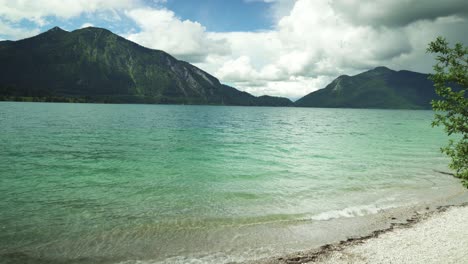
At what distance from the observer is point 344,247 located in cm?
1359

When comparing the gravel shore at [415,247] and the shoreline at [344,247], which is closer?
the gravel shore at [415,247]

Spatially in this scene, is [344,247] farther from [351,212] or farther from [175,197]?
[175,197]

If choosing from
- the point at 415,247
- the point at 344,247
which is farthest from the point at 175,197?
the point at 415,247

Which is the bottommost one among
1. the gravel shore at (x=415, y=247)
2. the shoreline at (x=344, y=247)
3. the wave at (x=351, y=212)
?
the wave at (x=351, y=212)

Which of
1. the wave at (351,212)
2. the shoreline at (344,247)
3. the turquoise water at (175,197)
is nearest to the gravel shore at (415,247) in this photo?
the shoreline at (344,247)

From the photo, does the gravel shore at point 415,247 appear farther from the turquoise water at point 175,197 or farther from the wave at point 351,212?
the turquoise water at point 175,197

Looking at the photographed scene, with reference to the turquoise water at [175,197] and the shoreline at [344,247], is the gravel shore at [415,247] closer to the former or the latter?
the shoreline at [344,247]

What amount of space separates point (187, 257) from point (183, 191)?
32.9ft

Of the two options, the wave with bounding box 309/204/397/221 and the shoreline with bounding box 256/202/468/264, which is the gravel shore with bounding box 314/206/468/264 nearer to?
the shoreline with bounding box 256/202/468/264

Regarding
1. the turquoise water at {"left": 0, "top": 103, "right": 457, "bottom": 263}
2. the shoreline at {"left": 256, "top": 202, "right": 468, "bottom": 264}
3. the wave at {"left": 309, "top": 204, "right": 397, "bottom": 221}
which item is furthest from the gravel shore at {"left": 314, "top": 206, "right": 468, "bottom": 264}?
the turquoise water at {"left": 0, "top": 103, "right": 457, "bottom": 263}

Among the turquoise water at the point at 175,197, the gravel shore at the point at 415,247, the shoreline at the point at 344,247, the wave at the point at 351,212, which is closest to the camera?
the gravel shore at the point at 415,247

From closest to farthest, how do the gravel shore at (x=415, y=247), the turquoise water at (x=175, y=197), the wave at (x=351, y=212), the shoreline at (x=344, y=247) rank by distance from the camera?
1. the gravel shore at (x=415, y=247)
2. the shoreline at (x=344, y=247)
3. the turquoise water at (x=175, y=197)
4. the wave at (x=351, y=212)

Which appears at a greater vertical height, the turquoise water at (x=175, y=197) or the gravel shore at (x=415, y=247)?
the gravel shore at (x=415, y=247)

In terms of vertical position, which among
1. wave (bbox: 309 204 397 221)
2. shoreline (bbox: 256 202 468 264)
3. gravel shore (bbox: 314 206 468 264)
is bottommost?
wave (bbox: 309 204 397 221)
